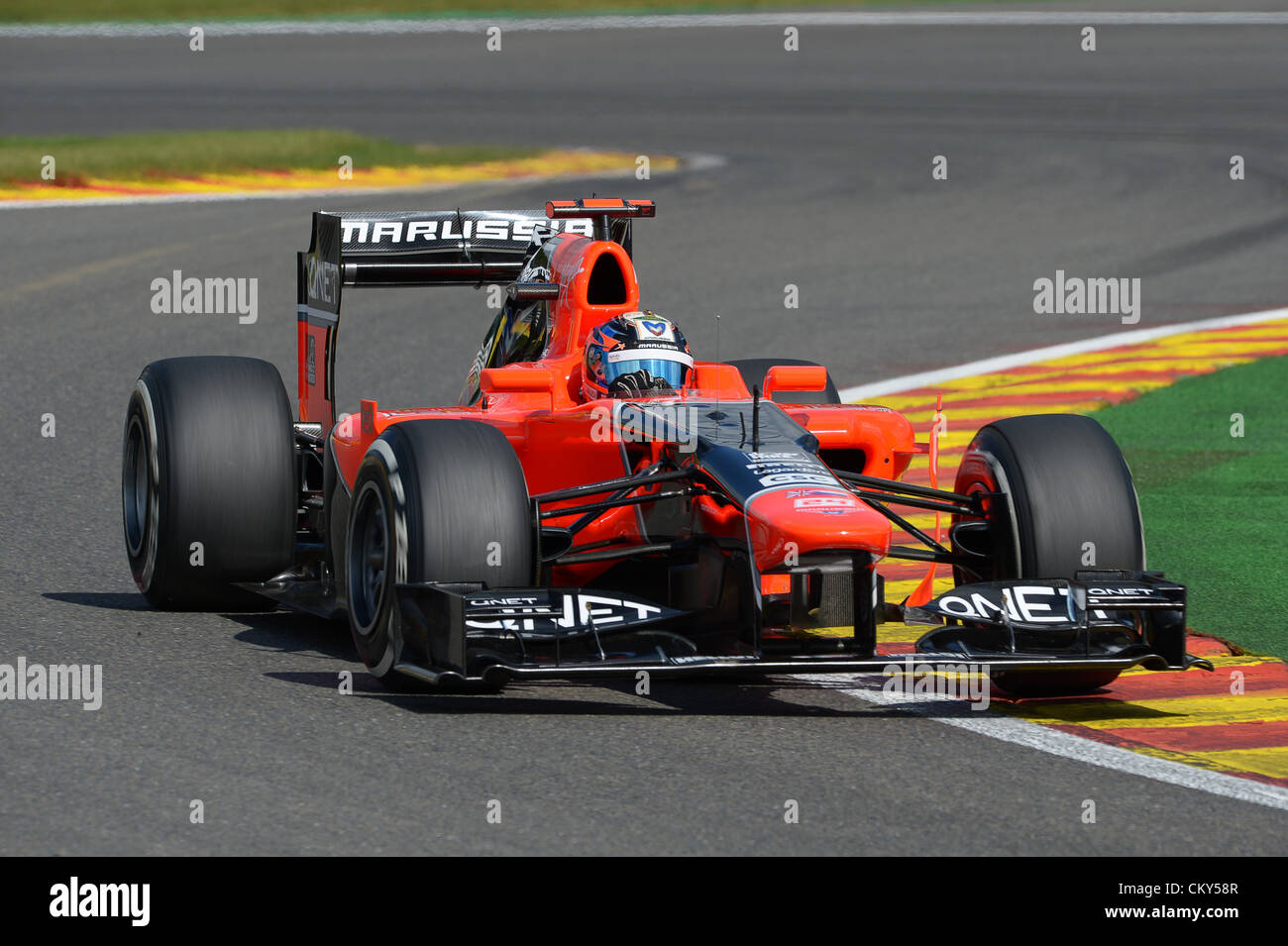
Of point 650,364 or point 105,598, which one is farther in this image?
point 105,598

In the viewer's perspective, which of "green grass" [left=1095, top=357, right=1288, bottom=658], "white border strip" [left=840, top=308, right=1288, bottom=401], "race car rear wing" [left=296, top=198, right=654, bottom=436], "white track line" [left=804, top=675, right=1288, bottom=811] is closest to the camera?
"white track line" [left=804, top=675, right=1288, bottom=811]

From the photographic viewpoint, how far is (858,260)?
18.6 m

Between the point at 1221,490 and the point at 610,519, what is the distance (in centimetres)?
430

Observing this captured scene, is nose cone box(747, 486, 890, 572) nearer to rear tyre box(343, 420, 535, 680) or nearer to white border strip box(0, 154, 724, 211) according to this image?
rear tyre box(343, 420, 535, 680)

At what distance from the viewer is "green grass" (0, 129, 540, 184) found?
22.5 m

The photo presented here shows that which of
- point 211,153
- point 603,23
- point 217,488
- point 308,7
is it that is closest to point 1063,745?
point 217,488

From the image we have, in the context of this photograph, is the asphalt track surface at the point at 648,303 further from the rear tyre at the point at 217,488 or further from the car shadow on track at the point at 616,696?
the rear tyre at the point at 217,488

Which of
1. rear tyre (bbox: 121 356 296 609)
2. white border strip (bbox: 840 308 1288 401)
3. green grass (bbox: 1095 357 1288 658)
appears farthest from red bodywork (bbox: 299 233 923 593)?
white border strip (bbox: 840 308 1288 401)

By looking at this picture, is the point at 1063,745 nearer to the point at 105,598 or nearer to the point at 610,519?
the point at 610,519

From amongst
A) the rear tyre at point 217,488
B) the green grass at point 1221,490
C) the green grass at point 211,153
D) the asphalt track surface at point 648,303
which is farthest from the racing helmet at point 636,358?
the green grass at point 211,153

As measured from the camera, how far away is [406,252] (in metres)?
9.76

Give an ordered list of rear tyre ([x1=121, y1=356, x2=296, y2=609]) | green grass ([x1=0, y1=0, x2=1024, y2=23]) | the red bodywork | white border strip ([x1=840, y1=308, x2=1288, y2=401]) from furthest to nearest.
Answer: green grass ([x1=0, y1=0, x2=1024, y2=23]) → white border strip ([x1=840, y1=308, x2=1288, y2=401]) → rear tyre ([x1=121, y1=356, x2=296, y2=609]) → the red bodywork

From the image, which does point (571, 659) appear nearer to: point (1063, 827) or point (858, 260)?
point (1063, 827)

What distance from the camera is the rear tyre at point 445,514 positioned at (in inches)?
277
